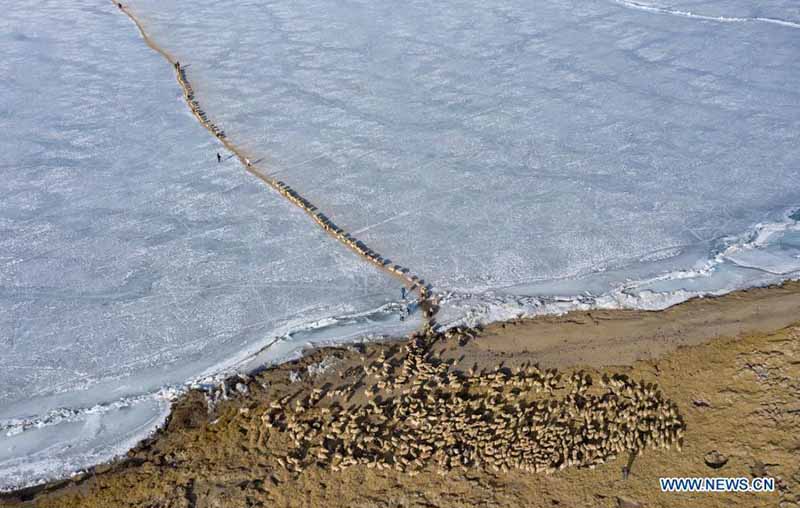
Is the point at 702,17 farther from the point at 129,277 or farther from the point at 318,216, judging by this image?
the point at 129,277

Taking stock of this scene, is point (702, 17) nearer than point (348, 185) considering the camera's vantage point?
No

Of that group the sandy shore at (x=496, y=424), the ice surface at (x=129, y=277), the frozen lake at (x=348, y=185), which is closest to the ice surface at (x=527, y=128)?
the frozen lake at (x=348, y=185)

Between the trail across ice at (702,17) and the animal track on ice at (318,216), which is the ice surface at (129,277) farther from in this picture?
the trail across ice at (702,17)

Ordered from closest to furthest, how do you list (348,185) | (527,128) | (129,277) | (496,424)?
(496,424), (129,277), (348,185), (527,128)

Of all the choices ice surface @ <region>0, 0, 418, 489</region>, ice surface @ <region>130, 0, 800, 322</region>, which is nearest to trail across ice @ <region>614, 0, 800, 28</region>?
ice surface @ <region>130, 0, 800, 322</region>

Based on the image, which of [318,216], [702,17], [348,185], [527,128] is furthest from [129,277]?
[702,17]

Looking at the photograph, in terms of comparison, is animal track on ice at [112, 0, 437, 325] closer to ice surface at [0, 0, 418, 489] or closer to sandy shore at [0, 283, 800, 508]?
ice surface at [0, 0, 418, 489]
